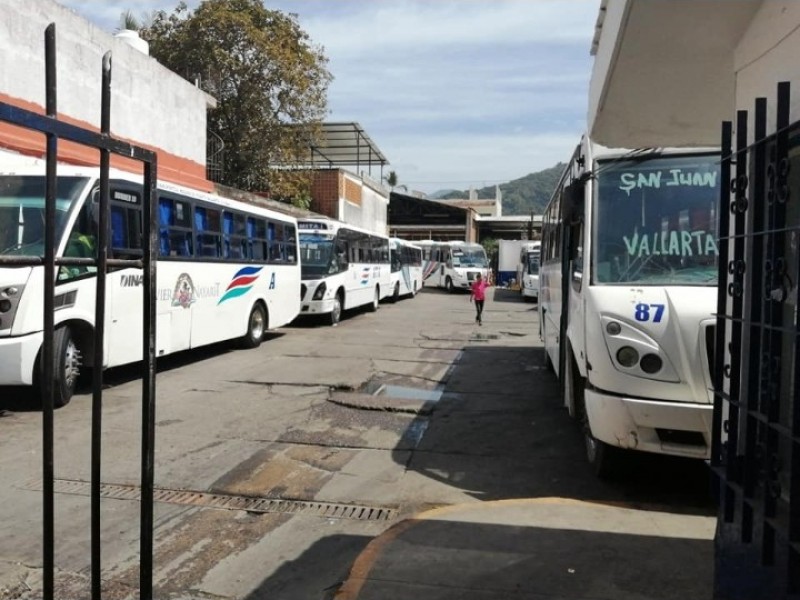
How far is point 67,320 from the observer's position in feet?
25.5

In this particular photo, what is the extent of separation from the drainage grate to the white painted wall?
893 cm

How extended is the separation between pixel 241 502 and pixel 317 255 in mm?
13009

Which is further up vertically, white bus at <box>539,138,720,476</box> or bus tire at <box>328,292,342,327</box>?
white bus at <box>539,138,720,476</box>

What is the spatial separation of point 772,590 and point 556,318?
5850 millimetres

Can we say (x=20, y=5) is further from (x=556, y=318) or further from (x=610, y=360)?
(x=610, y=360)

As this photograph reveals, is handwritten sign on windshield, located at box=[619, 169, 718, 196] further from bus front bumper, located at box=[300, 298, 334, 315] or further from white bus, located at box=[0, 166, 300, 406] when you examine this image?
bus front bumper, located at box=[300, 298, 334, 315]

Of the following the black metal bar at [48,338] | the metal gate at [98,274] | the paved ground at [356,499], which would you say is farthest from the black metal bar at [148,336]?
the paved ground at [356,499]

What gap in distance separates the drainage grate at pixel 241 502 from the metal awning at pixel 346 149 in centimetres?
2601

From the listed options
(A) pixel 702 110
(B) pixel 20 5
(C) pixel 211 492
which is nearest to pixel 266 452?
(C) pixel 211 492

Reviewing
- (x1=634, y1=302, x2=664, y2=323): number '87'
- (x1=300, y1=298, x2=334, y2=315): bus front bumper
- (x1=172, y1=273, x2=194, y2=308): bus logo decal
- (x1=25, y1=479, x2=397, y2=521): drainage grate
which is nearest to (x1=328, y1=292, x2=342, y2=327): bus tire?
(x1=300, y1=298, x2=334, y2=315): bus front bumper

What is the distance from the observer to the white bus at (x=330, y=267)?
17344 mm

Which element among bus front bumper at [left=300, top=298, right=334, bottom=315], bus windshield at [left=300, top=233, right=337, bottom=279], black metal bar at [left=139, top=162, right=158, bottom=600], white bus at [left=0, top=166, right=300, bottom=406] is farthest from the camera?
bus windshield at [left=300, top=233, right=337, bottom=279]

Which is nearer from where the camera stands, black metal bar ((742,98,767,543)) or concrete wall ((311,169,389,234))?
black metal bar ((742,98,767,543))

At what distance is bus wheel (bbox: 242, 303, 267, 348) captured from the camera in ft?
43.3
